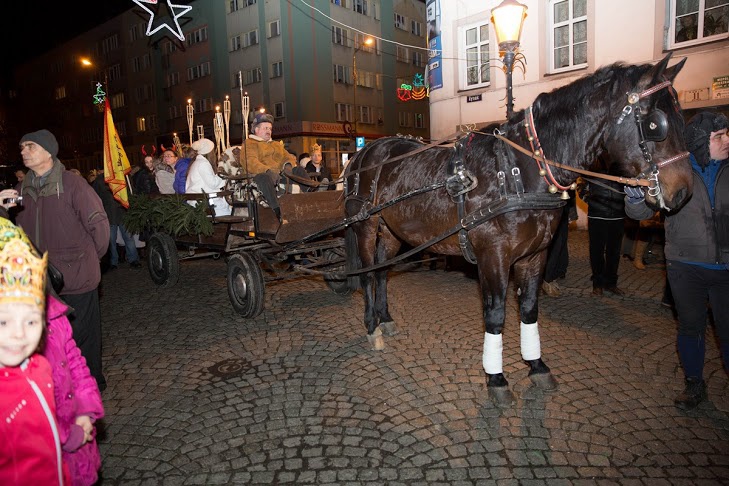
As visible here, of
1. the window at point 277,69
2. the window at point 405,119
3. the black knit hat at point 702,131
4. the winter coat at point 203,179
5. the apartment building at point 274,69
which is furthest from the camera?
the window at point 405,119

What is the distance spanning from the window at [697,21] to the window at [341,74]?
78.6 ft

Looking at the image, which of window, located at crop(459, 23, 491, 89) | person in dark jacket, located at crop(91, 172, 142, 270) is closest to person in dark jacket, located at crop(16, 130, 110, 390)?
person in dark jacket, located at crop(91, 172, 142, 270)

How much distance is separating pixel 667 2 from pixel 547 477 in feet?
36.0

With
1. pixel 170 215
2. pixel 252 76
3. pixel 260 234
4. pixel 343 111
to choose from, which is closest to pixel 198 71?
pixel 252 76

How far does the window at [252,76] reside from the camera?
3114cm

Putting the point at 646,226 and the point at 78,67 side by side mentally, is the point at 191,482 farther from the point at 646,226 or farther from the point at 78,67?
the point at 78,67

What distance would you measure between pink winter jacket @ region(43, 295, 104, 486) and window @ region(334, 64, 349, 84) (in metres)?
31.5

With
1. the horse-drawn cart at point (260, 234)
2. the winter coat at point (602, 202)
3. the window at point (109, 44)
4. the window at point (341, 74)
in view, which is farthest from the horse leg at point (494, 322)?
the window at point (109, 44)

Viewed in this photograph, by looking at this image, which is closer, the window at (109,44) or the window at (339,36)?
the window at (339,36)

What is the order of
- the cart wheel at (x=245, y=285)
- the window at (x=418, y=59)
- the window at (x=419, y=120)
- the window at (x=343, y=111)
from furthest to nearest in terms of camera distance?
the window at (x=419, y=120) < the window at (x=418, y=59) < the window at (x=343, y=111) < the cart wheel at (x=245, y=285)

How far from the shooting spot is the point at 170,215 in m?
6.50

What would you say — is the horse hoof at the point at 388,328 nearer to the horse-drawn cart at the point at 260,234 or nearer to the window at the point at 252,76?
the horse-drawn cart at the point at 260,234

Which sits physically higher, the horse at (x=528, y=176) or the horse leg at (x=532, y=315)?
the horse at (x=528, y=176)

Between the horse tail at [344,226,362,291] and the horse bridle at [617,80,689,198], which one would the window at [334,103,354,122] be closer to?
the horse tail at [344,226,362,291]
